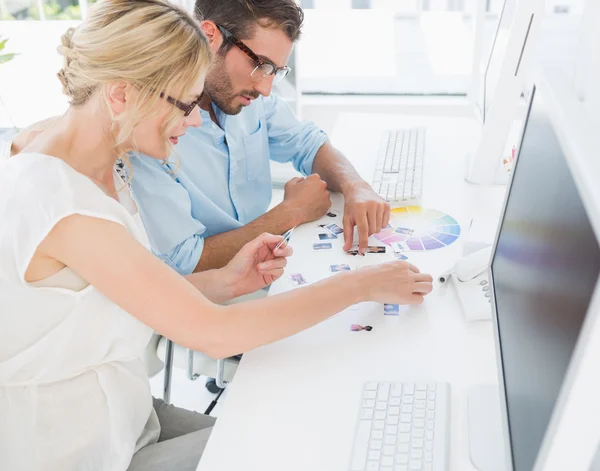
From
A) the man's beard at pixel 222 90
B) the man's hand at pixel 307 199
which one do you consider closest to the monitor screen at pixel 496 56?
the man's hand at pixel 307 199

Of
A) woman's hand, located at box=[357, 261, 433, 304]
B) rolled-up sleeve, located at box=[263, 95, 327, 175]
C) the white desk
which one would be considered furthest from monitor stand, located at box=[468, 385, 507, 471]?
rolled-up sleeve, located at box=[263, 95, 327, 175]

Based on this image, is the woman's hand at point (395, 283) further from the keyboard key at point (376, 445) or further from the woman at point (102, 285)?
the keyboard key at point (376, 445)

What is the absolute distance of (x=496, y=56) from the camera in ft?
5.75

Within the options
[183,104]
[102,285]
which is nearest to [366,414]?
[102,285]

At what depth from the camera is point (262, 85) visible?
1.60m

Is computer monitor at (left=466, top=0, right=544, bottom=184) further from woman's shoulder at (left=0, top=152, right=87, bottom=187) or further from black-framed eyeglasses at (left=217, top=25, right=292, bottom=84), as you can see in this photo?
woman's shoulder at (left=0, top=152, right=87, bottom=187)

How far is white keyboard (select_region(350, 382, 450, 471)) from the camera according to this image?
34.6 inches

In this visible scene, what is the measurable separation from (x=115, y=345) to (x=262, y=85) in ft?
2.40

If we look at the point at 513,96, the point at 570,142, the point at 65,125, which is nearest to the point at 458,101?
the point at 513,96

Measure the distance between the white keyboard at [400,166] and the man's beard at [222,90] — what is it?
1.32 ft

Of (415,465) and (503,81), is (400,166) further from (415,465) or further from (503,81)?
(415,465)

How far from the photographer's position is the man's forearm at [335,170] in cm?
168

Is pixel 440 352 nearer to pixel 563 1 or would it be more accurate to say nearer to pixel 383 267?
pixel 383 267

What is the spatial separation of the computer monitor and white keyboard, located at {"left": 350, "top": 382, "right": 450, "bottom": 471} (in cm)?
88
